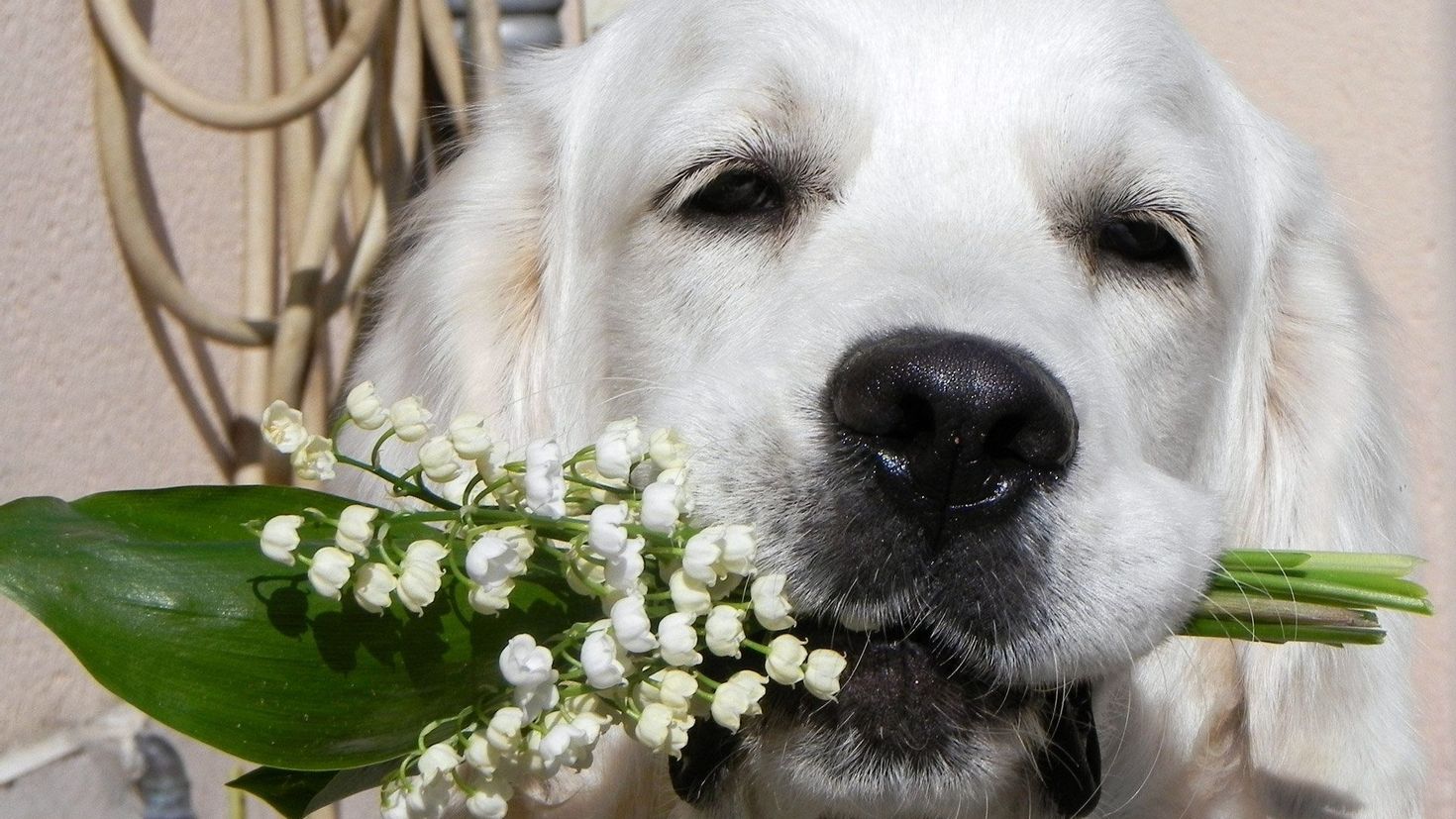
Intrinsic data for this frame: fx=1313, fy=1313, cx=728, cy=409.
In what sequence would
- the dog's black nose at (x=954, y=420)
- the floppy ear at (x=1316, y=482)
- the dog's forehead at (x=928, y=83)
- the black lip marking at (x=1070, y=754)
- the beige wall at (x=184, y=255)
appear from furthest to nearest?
the beige wall at (x=184, y=255), the floppy ear at (x=1316, y=482), the dog's forehead at (x=928, y=83), the black lip marking at (x=1070, y=754), the dog's black nose at (x=954, y=420)

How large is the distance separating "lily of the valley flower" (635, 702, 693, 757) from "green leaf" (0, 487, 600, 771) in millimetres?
178

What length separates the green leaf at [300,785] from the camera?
Result: 1.27 metres

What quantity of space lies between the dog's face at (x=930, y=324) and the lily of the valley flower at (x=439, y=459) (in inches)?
13.8

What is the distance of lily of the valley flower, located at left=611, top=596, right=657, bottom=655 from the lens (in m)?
1.04

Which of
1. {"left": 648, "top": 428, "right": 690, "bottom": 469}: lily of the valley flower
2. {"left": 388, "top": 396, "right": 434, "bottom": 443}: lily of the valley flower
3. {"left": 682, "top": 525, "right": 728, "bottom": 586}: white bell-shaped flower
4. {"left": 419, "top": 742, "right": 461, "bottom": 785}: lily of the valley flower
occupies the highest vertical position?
{"left": 388, "top": 396, "right": 434, "bottom": 443}: lily of the valley flower

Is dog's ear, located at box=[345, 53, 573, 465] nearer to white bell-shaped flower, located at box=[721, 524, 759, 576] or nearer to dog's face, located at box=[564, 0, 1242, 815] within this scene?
dog's face, located at box=[564, 0, 1242, 815]

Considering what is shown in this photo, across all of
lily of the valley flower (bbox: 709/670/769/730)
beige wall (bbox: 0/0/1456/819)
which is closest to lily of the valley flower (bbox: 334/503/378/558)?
lily of the valley flower (bbox: 709/670/769/730)

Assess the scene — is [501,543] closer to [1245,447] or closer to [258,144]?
[1245,447]

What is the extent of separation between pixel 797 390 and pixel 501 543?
451mm

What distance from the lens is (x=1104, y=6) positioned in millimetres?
1873

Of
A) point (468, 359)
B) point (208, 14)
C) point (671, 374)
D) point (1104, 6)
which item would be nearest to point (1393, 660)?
point (1104, 6)

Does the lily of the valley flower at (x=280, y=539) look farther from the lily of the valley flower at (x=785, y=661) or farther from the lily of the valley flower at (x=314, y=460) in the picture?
the lily of the valley flower at (x=785, y=661)

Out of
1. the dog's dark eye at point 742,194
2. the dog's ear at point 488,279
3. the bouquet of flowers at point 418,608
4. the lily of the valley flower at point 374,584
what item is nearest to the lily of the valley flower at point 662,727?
the bouquet of flowers at point 418,608

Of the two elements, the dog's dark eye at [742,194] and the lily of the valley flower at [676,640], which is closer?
the lily of the valley flower at [676,640]
